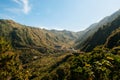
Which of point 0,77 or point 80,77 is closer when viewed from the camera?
point 80,77

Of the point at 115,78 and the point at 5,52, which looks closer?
the point at 115,78

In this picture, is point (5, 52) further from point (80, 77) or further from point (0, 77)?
point (80, 77)

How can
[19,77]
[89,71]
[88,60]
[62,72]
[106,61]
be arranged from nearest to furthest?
[89,71] → [106,61] → [88,60] → [19,77] → [62,72]

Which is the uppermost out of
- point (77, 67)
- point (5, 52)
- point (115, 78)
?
point (5, 52)

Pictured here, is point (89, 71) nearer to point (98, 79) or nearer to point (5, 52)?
point (98, 79)

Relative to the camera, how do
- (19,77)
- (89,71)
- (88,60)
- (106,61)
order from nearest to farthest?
(89,71)
(106,61)
(88,60)
(19,77)

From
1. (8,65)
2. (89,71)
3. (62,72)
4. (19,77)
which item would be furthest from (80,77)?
(62,72)

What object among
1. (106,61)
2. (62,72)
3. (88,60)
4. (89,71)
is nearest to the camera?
(89,71)

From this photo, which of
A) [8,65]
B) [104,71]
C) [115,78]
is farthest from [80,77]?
[8,65]

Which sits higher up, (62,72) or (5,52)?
(5,52)
